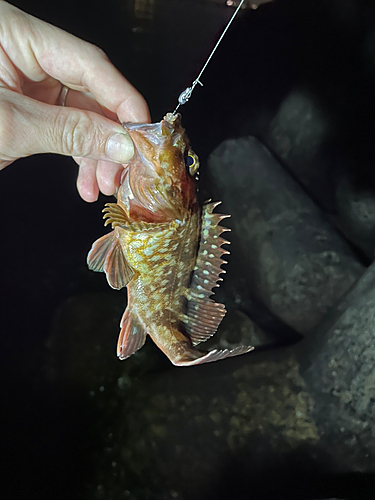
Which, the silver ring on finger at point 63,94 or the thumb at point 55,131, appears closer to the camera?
the thumb at point 55,131

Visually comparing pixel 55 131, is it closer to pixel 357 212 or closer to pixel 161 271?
pixel 161 271

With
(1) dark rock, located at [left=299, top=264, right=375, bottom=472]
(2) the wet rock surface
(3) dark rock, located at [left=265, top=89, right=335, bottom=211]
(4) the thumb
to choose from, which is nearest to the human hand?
(4) the thumb

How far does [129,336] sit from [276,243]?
1295 mm

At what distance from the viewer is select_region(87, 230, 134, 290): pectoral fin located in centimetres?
→ 95

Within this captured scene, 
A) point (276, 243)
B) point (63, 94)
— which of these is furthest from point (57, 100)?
point (276, 243)

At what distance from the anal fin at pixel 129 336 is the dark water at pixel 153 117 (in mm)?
882

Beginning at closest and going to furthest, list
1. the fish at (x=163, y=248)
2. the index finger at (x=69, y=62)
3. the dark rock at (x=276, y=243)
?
the fish at (x=163, y=248) < the index finger at (x=69, y=62) < the dark rock at (x=276, y=243)

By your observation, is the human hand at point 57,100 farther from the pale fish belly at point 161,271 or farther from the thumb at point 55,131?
the pale fish belly at point 161,271

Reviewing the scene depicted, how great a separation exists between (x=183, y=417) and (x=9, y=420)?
93 centimetres

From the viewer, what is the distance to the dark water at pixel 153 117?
1.65 metres

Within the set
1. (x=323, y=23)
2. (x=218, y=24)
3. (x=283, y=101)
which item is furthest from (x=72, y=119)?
(x=323, y=23)

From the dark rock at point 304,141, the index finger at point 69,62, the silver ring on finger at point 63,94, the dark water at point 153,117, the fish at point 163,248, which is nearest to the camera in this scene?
the fish at point 163,248

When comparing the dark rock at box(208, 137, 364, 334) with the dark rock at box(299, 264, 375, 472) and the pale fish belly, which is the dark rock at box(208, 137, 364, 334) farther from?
the pale fish belly

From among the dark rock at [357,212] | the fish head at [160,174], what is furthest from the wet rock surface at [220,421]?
the fish head at [160,174]
